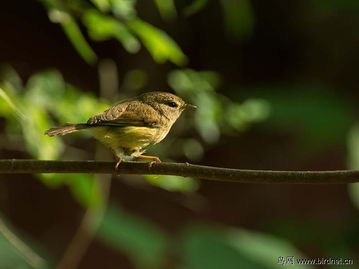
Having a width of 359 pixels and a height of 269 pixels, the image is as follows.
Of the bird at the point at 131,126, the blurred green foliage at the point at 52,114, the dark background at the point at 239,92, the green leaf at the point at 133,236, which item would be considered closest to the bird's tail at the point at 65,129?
the bird at the point at 131,126

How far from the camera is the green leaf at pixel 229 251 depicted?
168 inches

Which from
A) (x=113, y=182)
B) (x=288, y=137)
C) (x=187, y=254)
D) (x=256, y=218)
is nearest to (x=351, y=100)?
(x=288, y=137)

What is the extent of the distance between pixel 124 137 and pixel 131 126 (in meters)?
0.08

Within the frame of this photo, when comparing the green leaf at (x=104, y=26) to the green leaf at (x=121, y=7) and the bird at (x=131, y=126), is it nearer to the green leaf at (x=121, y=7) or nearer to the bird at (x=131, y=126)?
the green leaf at (x=121, y=7)

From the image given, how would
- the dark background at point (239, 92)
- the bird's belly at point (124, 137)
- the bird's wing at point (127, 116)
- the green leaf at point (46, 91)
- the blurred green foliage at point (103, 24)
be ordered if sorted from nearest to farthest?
the blurred green foliage at point (103, 24)
the bird's wing at point (127, 116)
the bird's belly at point (124, 137)
the green leaf at point (46, 91)
the dark background at point (239, 92)

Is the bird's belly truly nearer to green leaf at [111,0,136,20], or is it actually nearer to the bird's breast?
the bird's breast

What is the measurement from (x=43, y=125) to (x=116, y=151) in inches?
20.9

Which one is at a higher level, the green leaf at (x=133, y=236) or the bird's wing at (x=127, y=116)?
the bird's wing at (x=127, y=116)

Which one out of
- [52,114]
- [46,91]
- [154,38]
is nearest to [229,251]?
[52,114]

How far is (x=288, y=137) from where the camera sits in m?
7.05

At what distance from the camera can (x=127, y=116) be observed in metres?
3.32

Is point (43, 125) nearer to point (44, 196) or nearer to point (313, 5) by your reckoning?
point (44, 196)

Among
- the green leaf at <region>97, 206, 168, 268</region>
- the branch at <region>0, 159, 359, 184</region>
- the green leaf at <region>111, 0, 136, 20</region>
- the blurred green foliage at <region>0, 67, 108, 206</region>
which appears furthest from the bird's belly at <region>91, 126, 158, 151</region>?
the green leaf at <region>97, 206, 168, 268</region>

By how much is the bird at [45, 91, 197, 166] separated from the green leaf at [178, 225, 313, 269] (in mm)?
1159
